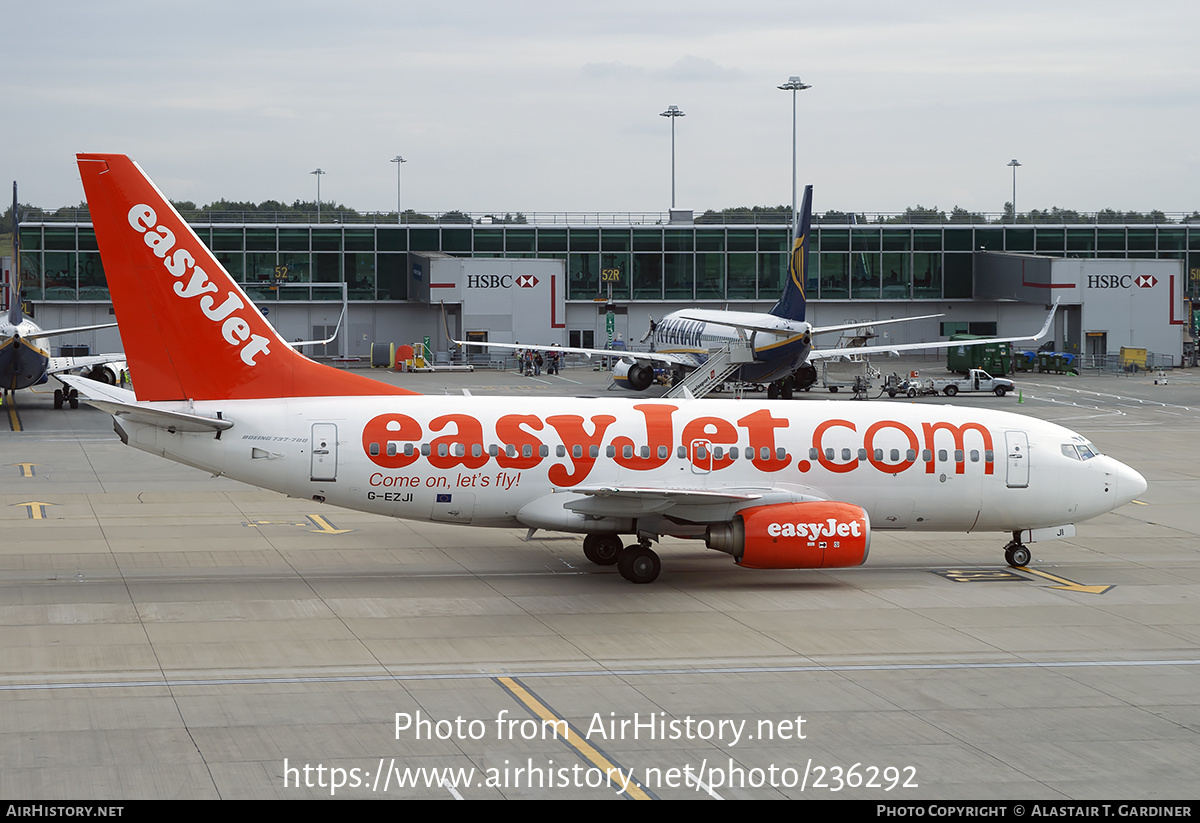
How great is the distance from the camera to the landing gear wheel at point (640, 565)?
89.3ft

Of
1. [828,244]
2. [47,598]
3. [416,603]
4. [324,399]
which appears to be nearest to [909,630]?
[416,603]

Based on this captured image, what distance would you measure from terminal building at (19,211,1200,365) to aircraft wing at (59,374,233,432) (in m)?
67.7

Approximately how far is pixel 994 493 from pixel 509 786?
54.5 feet

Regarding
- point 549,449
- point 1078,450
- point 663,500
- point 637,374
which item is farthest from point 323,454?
point 637,374

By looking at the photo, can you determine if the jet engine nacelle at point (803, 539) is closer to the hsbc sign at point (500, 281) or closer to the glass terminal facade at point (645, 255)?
the hsbc sign at point (500, 281)

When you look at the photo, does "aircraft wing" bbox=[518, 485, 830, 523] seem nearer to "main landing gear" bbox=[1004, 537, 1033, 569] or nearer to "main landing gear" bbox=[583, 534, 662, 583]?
"main landing gear" bbox=[583, 534, 662, 583]

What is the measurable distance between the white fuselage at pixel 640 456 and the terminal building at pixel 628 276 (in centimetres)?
6646

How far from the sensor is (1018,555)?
29578 mm

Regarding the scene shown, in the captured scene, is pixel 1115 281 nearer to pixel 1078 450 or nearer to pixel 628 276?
pixel 628 276

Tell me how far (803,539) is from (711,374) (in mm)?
33195

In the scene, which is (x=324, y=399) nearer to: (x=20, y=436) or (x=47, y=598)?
(x=47, y=598)

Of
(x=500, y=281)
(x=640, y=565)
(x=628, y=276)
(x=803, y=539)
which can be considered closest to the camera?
(x=803, y=539)

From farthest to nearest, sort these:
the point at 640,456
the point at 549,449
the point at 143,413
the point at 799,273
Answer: the point at 799,273 < the point at 640,456 < the point at 549,449 < the point at 143,413

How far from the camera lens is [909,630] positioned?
78.2ft
